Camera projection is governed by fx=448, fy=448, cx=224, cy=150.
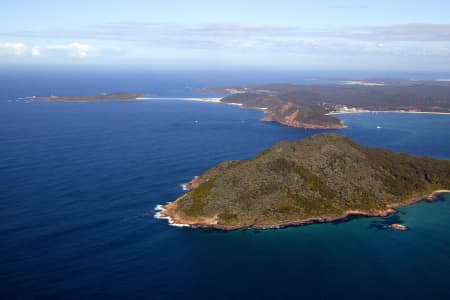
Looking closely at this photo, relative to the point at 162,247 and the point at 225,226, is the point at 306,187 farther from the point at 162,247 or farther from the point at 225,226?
the point at 162,247

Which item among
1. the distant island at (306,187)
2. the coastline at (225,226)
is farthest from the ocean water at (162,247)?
the distant island at (306,187)

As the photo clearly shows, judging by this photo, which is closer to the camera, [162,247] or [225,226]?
[162,247]

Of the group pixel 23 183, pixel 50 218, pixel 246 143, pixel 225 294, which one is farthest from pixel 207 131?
pixel 225 294

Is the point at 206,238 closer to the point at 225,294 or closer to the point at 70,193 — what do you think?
the point at 225,294


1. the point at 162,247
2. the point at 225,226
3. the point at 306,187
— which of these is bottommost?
the point at 162,247

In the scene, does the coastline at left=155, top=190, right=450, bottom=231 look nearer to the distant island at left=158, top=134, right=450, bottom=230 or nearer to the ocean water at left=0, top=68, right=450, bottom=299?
the distant island at left=158, top=134, right=450, bottom=230

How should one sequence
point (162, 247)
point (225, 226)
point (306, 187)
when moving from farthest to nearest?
point (306, 187) → point (225, 226) → point (162, 247)

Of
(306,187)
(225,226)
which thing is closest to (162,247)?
(225,226)

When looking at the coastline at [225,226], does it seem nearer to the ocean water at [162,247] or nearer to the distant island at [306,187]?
the distant island at [306,187]

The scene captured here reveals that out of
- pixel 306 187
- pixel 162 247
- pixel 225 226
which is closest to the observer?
pixel 162 247
